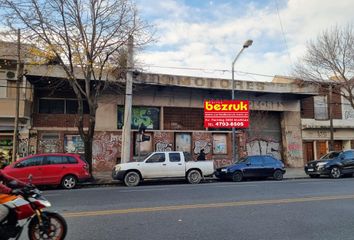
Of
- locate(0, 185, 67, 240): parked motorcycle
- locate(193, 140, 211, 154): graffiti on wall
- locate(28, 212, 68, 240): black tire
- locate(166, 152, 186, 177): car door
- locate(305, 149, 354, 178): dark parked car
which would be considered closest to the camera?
locate(0, 185, 67, 240): parked motorcycle

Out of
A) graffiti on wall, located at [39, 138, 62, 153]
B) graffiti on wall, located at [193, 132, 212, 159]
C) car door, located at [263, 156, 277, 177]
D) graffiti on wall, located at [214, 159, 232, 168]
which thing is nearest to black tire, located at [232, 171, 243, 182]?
car door, located at [263, 156, 277, 177]

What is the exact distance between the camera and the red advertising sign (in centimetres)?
2253

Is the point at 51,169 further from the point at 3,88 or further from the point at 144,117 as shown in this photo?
the point at 144,117

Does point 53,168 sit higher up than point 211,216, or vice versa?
point 53,168

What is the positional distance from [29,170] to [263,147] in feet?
59.6

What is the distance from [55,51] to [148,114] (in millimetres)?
9274

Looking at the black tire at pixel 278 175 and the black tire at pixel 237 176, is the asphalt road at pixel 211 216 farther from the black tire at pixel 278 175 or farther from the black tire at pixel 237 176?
the black tire at pixel 278 175

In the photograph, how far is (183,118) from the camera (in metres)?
25.0

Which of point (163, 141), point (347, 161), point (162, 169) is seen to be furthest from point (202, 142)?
point (347, 161)

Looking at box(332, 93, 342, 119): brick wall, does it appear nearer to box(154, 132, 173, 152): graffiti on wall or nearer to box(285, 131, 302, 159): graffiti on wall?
box(285, 131, 302, 159): graffiti on wall

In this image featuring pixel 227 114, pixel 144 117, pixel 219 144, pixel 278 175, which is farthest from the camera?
pixel 219 144

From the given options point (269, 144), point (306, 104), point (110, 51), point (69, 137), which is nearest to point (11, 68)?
point (69, 137)

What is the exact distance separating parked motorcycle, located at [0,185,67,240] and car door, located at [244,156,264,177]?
1392 cm

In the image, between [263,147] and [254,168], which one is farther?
[263,147]
